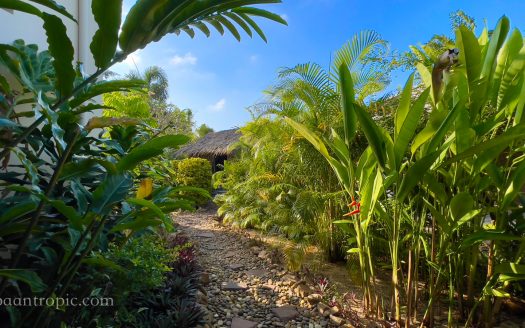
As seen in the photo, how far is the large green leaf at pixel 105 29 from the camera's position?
0.92m

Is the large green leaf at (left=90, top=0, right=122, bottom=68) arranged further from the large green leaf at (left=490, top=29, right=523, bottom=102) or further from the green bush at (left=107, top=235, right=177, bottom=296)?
the large green leaf at (left=490, top=29, right=523, bottom=102)

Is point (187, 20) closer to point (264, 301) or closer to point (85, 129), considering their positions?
point (85, 129)

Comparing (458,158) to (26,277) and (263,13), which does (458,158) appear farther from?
(26,277)

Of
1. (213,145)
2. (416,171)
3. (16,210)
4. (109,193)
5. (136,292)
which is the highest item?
(213,145)

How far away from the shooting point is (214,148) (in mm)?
12836

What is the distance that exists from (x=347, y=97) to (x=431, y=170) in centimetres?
78

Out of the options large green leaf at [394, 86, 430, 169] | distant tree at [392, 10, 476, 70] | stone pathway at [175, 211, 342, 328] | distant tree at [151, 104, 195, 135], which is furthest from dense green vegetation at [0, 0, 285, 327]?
distant tree at [151, 104, 195, 135]

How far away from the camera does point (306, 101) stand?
393 cm

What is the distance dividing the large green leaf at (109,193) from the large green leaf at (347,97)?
1.60 metres

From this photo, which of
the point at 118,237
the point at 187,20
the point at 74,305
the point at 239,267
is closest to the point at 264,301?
the point at 239,267

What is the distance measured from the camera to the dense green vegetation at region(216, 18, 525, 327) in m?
1.83

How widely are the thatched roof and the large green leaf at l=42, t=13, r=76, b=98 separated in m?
10.9

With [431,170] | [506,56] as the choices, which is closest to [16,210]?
[431,170]

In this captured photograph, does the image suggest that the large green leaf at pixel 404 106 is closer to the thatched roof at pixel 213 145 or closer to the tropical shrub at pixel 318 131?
the tropical shrub at pixel 318 131
